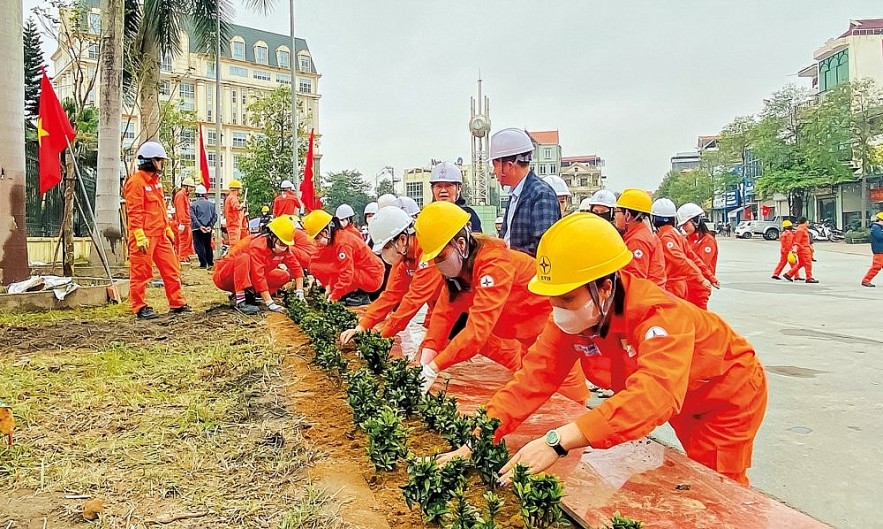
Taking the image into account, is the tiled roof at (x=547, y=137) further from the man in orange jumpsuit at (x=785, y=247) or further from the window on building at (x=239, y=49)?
the man in orange jumpsuit at (x=785, y=247)

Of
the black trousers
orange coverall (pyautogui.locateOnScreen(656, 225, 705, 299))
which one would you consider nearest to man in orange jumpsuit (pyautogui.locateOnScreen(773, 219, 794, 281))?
orange coverall (pyautogui.locateOnScreen(656, 225, 705, 299))

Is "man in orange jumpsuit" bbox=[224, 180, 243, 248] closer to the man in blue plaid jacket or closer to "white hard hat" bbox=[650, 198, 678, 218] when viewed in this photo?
"white hard hat" bbox=[650, 198, 678, 218]

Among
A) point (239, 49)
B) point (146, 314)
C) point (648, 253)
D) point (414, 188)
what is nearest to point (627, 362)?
point (648, 253)

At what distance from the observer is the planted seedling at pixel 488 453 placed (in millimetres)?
2598

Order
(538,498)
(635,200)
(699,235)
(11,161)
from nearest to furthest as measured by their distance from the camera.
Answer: (538,498) → (635,200) → (11,161) → (699,235)

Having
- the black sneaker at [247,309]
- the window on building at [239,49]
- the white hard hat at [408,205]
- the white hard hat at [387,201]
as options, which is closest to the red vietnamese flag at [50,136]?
the black sneaker at [247,309]

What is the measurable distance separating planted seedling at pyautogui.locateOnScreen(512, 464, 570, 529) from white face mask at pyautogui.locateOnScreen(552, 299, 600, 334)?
516mm

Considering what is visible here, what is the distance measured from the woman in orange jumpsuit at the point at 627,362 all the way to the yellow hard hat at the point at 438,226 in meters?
1.02

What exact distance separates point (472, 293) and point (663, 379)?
1.83 meters

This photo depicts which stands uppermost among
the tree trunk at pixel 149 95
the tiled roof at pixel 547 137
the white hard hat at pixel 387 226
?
the tiled roof at pixel 547 137

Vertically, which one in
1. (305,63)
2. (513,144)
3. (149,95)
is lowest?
(513,144)

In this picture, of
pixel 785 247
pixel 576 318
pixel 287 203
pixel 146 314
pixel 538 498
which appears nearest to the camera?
pixel 538 498

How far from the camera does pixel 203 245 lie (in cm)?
1559

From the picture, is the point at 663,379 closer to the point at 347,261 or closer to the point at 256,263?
the point at 347,261
